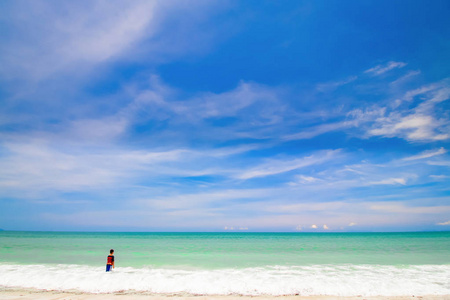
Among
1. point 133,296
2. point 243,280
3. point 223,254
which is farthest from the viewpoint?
point 223,254

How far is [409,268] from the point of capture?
47.4ft

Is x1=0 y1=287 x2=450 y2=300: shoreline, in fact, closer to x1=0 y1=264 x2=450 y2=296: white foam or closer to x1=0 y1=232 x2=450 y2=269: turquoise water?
x1=0 y1=264 x2=450 y2=296: white foam

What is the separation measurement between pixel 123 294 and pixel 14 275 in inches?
272

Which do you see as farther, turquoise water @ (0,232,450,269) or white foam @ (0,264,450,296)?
turquoise water @ (0,232,450,269)

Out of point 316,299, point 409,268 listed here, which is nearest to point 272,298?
point 316,299

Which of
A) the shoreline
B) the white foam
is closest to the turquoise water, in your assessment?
the white foam

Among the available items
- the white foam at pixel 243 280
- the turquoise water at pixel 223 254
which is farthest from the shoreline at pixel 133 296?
the turquoise water at pixel 223 254

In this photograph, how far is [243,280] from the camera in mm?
11406

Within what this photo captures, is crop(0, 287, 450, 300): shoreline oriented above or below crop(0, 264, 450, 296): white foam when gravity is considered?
above

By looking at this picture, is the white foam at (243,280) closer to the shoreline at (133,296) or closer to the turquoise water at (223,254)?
the shoreline at (133,296)

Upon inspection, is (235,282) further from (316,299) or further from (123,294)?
(123,294)

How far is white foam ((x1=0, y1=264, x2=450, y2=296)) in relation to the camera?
9961 mm

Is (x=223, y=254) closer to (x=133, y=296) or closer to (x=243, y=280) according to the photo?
(x=243, y=280)

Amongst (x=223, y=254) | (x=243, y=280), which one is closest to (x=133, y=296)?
(x=243, y=280)
